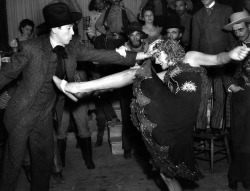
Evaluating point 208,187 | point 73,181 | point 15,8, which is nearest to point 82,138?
point 73,181

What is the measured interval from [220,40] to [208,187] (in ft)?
7.67

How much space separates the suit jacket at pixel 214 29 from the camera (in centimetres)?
509

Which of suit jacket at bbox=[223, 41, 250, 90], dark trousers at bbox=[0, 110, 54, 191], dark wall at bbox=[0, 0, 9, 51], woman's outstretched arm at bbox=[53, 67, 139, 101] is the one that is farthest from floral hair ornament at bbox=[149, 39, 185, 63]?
dark wall at bbox=[0, 0, 9, 51]

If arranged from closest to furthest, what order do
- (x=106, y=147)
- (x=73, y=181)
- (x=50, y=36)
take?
1. (x=50, y=36)
2. (x=73, y=181)
3. (x=106, y=147)

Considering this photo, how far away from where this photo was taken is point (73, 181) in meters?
4.58

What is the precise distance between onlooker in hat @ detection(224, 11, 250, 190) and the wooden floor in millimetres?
235

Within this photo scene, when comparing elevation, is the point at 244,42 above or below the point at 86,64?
above

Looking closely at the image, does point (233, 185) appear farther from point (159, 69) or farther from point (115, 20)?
point (115, 20)

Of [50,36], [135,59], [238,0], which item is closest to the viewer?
[50,36]

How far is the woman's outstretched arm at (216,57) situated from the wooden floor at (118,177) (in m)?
1.85

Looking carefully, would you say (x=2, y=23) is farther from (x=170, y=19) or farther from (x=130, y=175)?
(x=130, y=175)

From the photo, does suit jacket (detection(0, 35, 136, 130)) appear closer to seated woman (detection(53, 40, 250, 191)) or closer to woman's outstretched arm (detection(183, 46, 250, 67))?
seated woman (detection(53, 40, 250, 191))

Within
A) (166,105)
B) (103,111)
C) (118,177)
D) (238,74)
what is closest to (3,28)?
(103,111)

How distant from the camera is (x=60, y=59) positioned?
3387 millimetres
